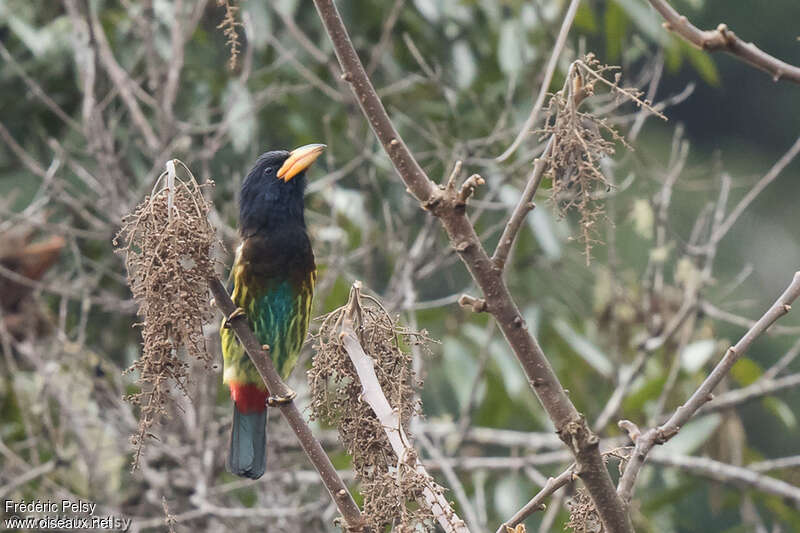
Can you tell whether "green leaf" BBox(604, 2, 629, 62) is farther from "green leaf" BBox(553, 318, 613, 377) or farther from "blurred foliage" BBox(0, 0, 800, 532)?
"green leaf" BBox(553, 318, 613, 377)

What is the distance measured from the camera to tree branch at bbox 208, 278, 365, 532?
1820 mm

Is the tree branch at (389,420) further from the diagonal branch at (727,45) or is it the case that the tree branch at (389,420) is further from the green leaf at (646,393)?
the green leaf at (646,393)

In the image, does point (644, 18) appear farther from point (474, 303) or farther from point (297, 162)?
point (474, 303)

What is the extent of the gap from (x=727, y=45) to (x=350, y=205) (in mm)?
3243

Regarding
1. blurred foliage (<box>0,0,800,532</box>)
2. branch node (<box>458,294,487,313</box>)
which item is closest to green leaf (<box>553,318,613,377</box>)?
blurred foliage (<box>0,0,800,532</box>)

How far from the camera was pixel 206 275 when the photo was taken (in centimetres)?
193

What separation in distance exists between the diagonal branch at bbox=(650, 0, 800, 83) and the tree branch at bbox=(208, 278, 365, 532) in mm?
883

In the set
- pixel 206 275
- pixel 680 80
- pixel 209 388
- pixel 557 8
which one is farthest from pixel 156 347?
pixel 680 80

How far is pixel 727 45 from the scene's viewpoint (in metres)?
1.32

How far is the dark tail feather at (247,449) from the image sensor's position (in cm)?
325

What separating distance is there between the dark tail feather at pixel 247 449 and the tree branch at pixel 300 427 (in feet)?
3.94

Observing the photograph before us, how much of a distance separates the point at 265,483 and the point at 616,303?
1.74 m

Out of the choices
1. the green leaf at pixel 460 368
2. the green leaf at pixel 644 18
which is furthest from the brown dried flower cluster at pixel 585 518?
the green leaf at pixel 644 18

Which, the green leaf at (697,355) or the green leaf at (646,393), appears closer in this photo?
the green leaf at (697,355)
